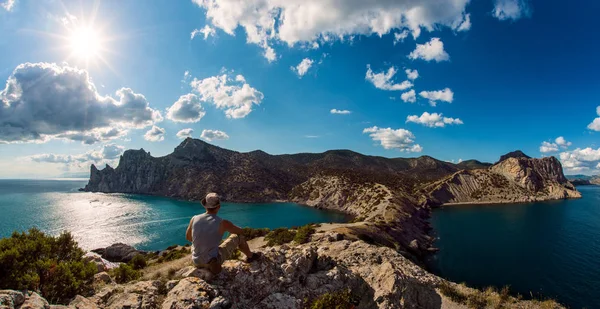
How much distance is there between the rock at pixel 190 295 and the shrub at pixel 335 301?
3.67 metres

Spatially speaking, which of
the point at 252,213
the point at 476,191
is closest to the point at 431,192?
the point at 476,191

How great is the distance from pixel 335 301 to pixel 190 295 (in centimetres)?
524

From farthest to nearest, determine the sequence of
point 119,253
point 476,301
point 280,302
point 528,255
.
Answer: point 119,253 < point 528,255 < point 476,301 < point 280,302

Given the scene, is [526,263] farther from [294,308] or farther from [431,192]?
[431,192]

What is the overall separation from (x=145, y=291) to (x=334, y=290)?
21.3 feet

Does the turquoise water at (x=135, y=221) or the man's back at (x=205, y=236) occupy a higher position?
the man's back at (x=205, y=236)

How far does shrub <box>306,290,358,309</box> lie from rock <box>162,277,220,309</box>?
367 centimetres

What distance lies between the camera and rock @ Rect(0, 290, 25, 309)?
5.28m

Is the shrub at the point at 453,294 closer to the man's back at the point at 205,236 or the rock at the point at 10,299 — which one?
the man's back at the point at 205,236

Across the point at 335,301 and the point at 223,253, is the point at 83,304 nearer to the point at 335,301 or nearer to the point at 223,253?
the point at 223,253

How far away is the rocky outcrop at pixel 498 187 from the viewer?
141m

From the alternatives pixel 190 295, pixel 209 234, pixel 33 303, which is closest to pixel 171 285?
pixel 190 295

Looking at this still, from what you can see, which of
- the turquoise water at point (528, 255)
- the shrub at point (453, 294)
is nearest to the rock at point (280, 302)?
the shrub at point (453, 294)

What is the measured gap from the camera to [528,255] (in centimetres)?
5128
